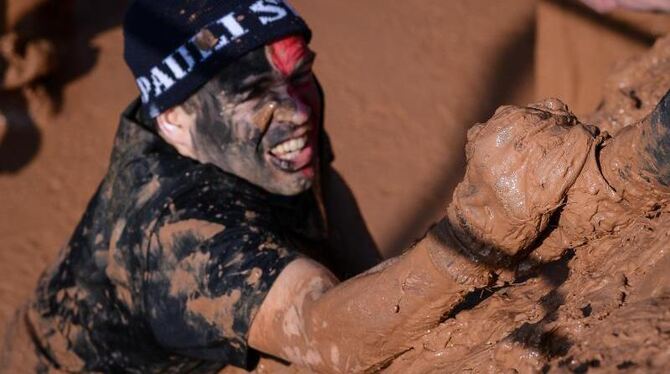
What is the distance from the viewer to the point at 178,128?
295 cm

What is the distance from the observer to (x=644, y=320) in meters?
1.84

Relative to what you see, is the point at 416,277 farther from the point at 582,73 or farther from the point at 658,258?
the point at 582,73

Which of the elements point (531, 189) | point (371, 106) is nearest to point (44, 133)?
point (371, 106)

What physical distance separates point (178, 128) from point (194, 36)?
11.0 inches

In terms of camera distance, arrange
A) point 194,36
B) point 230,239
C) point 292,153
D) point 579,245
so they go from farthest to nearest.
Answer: point 292,153, point 194,36, point 230,239, point 579,245

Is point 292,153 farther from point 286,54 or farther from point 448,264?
point 448,264

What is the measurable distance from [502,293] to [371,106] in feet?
10.2

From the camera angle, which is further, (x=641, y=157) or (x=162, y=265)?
(x=162, y=265)

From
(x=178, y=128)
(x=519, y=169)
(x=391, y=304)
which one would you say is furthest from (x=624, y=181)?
(x=178, y=128)

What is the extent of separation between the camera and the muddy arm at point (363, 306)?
2008 millimetres

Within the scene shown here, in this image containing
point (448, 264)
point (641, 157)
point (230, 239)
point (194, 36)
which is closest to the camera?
point (641, 157)

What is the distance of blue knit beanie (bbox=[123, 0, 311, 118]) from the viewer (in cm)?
279

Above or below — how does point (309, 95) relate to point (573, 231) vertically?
above

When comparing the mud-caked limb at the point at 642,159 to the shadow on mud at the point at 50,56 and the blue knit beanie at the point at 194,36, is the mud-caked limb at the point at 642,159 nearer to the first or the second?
the blue knit beanie at the point at 194,36
